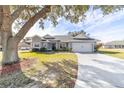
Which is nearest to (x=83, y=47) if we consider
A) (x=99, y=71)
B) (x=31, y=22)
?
(x=99, y=71)

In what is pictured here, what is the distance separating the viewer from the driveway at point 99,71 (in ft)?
12.5

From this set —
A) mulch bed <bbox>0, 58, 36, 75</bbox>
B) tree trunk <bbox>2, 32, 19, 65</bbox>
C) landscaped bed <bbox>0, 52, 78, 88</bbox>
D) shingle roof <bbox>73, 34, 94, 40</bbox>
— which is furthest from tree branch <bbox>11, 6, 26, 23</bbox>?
shingle roof <bbox>73, 34, 94, 40</bbox>

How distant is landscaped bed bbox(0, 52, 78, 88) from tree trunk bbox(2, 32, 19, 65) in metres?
0.24

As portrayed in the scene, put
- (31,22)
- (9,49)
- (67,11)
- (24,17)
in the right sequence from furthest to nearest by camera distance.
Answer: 1. (24,17)
2. (9,49)
3. (31,22)
4. (67,11)

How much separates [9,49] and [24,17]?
73 cm

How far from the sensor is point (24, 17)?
5051 millimetres

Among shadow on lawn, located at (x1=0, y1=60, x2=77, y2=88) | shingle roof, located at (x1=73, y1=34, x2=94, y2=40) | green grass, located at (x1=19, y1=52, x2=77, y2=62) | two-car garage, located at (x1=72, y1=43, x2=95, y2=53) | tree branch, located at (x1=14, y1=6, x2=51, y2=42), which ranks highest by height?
tree branch, located at (x1=14, y1=6, x2=51, y2=42)

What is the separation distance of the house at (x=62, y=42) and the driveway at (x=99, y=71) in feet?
0.54

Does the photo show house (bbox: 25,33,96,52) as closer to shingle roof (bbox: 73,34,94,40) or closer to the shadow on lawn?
shingle roof (bbox: 73,34,94,40)

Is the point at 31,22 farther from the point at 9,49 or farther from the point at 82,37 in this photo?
the point at 82,37

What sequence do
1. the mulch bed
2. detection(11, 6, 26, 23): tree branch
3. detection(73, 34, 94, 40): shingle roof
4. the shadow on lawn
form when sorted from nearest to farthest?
the shadow on lawn < detection(73, 34, 94, 40): shingle roof < the mulch bed < detection(11, 6, 26, 23): tree branch

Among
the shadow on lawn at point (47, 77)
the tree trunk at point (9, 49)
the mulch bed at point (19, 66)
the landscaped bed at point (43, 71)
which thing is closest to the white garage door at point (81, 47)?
the landscaped bed at point (43, 71)

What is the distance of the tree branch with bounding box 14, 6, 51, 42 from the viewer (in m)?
4.46
